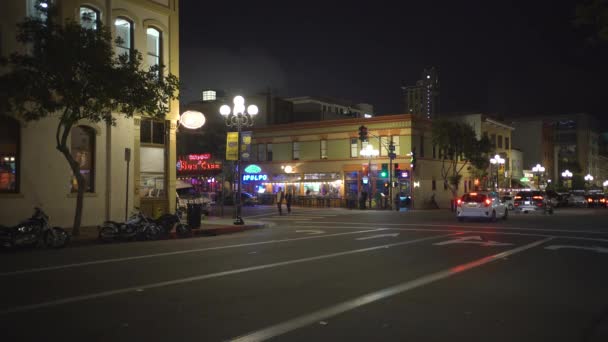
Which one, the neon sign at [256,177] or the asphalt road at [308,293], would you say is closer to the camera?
the asphalt road at [308,293]

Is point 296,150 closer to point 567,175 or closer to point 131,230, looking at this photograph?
point 131,230

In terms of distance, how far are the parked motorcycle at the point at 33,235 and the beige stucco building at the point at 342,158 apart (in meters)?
33.6

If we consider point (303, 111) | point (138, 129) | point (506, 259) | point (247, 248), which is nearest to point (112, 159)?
point (138, 129)

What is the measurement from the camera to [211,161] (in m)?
33.5

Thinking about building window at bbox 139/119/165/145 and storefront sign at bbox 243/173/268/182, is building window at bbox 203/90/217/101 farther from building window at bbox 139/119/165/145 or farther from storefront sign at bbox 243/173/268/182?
building window at bbox 139/119/165/145

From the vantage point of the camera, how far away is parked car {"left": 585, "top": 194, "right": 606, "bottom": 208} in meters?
55.8

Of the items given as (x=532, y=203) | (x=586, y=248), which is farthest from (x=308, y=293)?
(x=532, y=203)

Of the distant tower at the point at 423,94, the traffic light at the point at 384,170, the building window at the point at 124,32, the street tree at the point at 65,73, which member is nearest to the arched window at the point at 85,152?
the building window at the point at 124,32

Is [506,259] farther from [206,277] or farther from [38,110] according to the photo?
[38,110]

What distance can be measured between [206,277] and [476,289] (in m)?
5.20

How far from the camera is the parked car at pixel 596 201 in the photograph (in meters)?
55.8

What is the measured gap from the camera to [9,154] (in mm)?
20844

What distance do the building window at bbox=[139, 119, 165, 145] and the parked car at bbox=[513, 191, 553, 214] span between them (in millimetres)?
25532

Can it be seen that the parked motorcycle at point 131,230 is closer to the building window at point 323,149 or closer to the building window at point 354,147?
the building window at point 354,147
